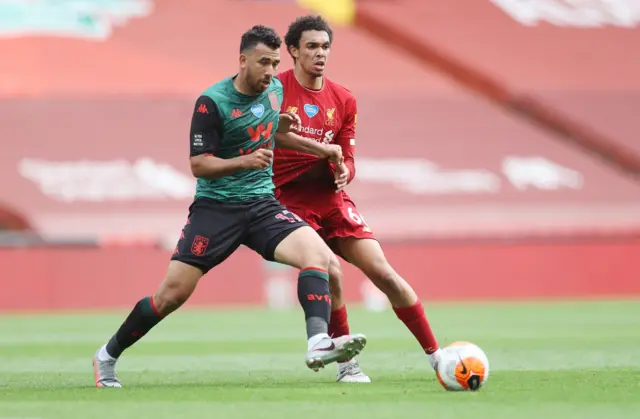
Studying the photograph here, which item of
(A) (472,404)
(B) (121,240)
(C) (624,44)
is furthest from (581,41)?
(A) (472,404)

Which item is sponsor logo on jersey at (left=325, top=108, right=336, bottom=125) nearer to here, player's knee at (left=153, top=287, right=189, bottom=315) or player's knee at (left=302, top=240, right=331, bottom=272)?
player's knee at (left=302, top=240, right=331, bottom=272)

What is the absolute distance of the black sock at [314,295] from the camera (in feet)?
21.2

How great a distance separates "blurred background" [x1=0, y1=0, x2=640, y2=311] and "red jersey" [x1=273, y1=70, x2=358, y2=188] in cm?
1571

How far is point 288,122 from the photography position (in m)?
6.97

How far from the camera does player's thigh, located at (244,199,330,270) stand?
6617 millimetres

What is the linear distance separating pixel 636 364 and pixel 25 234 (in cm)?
1527

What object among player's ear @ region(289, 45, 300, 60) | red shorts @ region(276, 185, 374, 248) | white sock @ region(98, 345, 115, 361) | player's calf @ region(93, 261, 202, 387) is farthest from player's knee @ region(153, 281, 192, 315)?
player's ear @ region(289, 45, 300, 60)

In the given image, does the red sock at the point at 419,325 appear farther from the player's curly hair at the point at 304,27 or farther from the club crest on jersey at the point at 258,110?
the player's curly hair at the point at 304,27

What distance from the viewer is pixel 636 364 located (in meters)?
8.17

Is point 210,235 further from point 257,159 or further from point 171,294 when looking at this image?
point 257,159

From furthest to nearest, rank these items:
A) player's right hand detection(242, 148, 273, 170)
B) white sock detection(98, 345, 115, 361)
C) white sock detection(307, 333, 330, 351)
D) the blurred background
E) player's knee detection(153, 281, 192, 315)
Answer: the blurred background → white sock detection(98, 345, 115, 361) → player's knee detection(153, 281, 192, 315) → player's right hand detection(242, 148, 273, 170) → white sock detection(307, 333, 330, 351)

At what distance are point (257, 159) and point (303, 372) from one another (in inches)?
79.8

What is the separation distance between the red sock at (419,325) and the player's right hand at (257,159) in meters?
1.31

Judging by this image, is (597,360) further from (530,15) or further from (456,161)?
(530,15)
